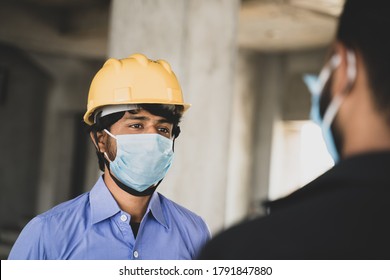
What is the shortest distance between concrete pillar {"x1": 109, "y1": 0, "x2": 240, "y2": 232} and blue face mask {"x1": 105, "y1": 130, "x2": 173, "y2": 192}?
330 centimetres

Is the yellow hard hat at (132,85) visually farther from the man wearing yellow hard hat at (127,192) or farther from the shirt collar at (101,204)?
the shirt collar at (101,204)

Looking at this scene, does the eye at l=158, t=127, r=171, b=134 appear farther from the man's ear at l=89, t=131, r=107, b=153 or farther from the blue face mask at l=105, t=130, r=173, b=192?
the man's ear at l=89, t=131, r=107, b=153

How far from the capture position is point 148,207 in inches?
109

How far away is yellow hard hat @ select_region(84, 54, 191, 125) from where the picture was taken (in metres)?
2.92

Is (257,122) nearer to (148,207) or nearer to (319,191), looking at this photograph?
(148,207)

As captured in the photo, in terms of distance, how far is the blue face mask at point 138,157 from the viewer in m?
2.87

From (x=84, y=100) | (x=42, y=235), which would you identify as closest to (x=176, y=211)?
(x=42, y=235)

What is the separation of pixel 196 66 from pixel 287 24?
22.2 feet

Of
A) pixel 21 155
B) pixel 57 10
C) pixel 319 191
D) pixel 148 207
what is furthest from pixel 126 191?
pixel 21 155

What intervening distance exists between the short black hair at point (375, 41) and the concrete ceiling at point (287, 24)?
862cm

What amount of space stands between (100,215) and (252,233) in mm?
1521

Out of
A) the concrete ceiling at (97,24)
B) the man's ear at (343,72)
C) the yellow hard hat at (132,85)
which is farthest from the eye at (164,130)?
the concrete ceiling at (97,24)

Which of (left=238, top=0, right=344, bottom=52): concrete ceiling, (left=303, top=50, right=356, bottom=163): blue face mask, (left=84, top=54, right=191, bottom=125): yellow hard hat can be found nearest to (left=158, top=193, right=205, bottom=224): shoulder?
(left=84, top=54, right=191, bottom=125): yellow hard hat

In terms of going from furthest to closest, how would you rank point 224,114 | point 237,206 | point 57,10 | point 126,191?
point 237,206
point 57,10
point 224,114
point 126,191
